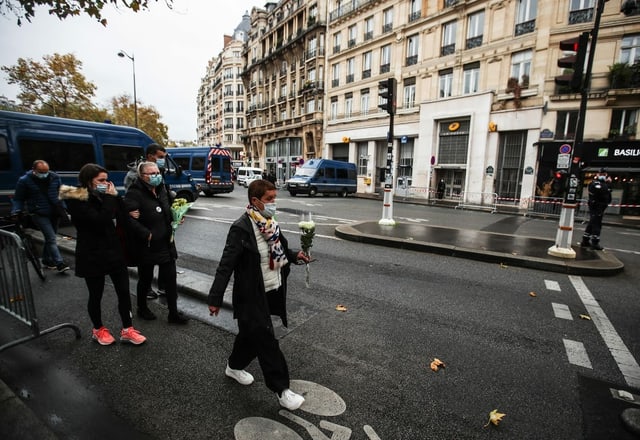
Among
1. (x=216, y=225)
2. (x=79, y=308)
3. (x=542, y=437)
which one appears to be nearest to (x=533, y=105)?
(x=216, y=225)

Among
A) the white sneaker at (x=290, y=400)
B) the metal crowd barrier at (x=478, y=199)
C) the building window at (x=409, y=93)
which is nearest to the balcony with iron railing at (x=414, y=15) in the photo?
the building window at (x=409, y=93)

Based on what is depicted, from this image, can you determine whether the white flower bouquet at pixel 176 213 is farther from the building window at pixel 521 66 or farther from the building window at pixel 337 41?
the building window at pixel 337 41

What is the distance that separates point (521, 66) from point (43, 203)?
24053 millimetres

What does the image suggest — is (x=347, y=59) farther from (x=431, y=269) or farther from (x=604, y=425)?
(x=604, y=425)

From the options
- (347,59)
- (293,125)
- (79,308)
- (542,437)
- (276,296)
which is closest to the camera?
(542,437)

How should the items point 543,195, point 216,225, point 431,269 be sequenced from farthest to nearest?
point 543,195 < point 216,225 < point 431,269

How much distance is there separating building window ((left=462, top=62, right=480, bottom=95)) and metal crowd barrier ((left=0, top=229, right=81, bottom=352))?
2500 centimetres

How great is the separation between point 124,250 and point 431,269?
197 inches

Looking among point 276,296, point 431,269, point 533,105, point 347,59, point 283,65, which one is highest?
point 283,65

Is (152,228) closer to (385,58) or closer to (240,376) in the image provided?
(240,376)

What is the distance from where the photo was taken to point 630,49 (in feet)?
55.6

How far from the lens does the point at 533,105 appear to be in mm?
19438

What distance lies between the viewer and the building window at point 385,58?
27.2 m

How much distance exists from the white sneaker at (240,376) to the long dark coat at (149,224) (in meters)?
1.52
